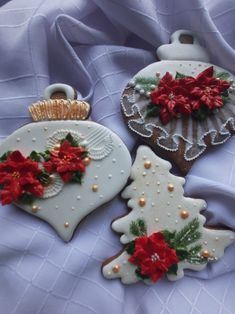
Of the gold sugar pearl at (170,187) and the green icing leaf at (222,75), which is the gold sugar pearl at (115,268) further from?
the green icing leaf at (222,75)

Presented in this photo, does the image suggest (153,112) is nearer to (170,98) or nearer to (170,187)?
(170,98)

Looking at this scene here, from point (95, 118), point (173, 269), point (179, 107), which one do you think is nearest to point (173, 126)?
point (179, 107)

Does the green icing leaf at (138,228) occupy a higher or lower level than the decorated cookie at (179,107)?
lower

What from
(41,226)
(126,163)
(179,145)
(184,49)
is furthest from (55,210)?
(184,49)


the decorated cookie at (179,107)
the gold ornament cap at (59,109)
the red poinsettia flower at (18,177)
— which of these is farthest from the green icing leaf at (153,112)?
the red poinsettia flower at (18,177)

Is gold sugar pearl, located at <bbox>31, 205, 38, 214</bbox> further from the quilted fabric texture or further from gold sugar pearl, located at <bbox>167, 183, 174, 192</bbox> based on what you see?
gold sugar pearl, located at <bbox>167, 183, 174, 192</bbox>

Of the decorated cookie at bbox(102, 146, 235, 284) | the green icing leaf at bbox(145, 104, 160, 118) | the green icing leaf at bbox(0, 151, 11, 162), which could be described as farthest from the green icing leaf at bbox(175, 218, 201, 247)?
the green icing leaf at bbox(0, 151, 11, 162)

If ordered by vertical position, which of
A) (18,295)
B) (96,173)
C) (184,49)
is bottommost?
(18,295)

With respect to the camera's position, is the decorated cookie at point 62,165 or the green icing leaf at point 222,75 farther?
the green icing leaf at point 222,75

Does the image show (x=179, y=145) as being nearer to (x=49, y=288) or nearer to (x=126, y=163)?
(x=126, y=163)
